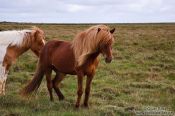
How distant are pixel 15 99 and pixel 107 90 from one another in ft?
10.3

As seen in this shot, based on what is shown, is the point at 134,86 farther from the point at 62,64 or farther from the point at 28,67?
the point at 28,67

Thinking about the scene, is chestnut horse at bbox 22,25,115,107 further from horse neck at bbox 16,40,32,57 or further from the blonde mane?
horse neck at bbox 16,40,32,57

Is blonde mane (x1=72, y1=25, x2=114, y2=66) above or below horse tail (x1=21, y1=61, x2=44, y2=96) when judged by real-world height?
above

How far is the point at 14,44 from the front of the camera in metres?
10.4

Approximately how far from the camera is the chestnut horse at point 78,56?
8211 mm

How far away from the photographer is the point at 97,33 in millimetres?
8266

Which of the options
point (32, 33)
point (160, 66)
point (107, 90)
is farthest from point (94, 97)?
point (160, 66)

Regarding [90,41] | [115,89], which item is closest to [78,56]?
[90,41]

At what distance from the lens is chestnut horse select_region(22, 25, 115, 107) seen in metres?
8.21

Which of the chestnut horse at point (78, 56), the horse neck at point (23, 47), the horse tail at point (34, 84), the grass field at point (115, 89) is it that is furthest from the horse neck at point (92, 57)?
the horse neck at point (23, 47)

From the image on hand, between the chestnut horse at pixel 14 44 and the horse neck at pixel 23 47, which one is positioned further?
the horse neck at pixel 23 47

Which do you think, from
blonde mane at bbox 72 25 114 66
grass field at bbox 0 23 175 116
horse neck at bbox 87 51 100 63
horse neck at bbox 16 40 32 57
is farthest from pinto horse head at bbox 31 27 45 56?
horse neck at bbox 87 51 100 63

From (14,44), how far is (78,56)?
8.38ft

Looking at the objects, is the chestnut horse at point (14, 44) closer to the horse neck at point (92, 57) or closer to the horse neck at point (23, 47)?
the horse neck at point (23, 47)
